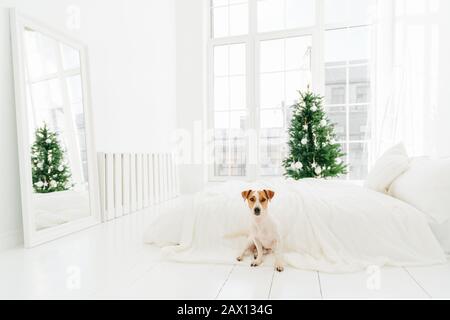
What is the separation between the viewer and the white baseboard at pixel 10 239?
7.11 feet

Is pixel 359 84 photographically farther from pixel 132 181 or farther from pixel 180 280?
pixel 180 280

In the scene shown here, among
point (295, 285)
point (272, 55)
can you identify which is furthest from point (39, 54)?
point (272, 55)

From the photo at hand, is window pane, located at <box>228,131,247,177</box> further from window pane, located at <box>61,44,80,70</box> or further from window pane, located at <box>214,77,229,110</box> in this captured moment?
window pane, located at <box>61,44,80,70</box>

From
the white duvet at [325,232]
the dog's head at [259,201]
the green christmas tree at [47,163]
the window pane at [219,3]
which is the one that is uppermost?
the window pane at [219,3]

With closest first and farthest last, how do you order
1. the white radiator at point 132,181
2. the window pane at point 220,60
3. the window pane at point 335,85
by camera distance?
the white radiator at point 132,181 < the window pane at point 335,85 < the window pane at point 220,60

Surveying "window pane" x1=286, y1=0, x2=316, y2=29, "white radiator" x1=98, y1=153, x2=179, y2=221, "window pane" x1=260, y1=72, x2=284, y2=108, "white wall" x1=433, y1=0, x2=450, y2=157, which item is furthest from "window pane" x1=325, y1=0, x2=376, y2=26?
"white radiator" x1=98, y1=153, x2=179, y2=221

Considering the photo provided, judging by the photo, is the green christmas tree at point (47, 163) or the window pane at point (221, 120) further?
the window pane at point (221, 120)

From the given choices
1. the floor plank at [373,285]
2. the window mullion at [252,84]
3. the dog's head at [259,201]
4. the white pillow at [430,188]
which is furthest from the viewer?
the window mullion at [252,84]

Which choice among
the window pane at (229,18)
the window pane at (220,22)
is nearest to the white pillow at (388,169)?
the window pane at (229,18)

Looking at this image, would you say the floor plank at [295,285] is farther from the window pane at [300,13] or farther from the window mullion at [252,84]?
the window pane at [300,13]

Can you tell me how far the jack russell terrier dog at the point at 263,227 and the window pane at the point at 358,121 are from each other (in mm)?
3692

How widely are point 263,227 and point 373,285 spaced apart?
2.02 ft

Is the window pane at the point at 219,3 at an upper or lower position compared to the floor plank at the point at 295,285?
upper

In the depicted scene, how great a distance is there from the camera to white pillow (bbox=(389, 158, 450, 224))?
186 centimetres
